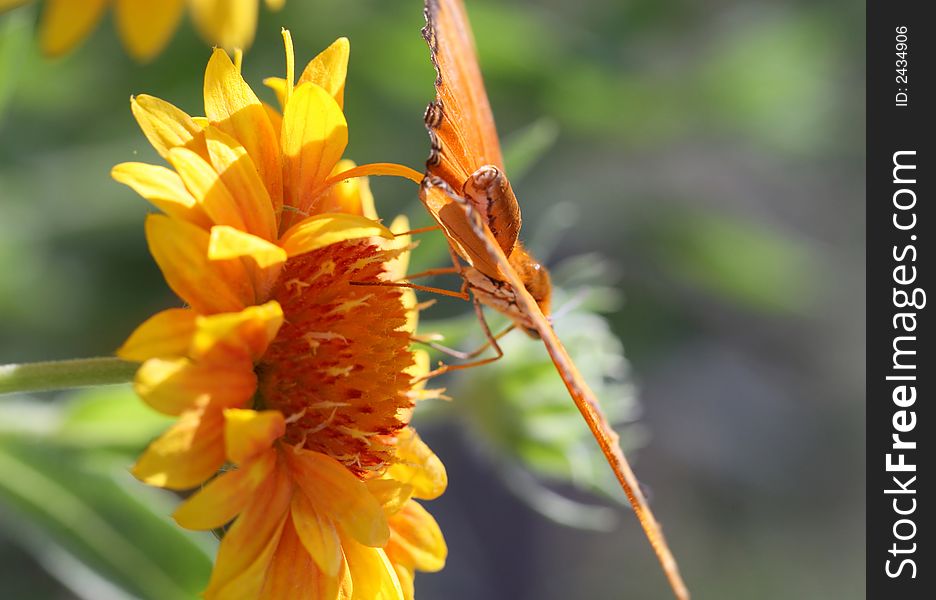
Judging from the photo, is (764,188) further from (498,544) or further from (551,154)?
(498,544)

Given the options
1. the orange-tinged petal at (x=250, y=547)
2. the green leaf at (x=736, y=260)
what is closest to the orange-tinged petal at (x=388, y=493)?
the orange-tinged petal at (x=250, y=547)

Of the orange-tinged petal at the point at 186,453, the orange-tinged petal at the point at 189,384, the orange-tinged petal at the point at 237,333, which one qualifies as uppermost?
the orange-tinged petal at the point at 237,333

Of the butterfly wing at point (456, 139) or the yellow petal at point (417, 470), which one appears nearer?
the butterfly wing at point (456, 139)

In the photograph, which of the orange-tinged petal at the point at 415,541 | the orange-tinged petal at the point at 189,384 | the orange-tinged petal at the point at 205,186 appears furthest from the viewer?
the orange-tinged petal at the point at 415,541

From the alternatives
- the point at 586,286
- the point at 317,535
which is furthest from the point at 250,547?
the point at 586,286

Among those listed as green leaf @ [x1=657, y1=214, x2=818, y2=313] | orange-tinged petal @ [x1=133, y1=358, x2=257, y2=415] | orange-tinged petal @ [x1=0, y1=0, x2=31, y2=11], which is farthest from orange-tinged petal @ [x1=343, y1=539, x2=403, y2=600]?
green leaf @ [x1=657, y1=214, x2=818, y2=313]

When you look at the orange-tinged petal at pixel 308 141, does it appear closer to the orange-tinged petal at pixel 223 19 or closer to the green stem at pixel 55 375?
the orange-tinged petal at pixel 223 19
